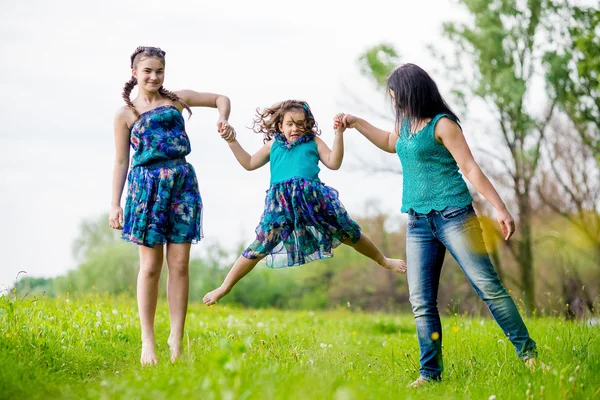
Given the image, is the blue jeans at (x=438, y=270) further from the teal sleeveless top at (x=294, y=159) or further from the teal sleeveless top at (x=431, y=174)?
the teal sleeveless top at (x=294, y=159)

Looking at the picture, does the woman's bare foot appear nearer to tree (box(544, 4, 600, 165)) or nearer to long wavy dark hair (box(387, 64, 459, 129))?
long wavy dark hair (box(387, 64, 459, 129))

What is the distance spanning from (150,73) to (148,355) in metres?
2.01

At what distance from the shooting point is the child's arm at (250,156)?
5254mm

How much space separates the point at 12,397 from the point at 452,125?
9.74 feet

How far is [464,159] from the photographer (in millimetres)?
4109

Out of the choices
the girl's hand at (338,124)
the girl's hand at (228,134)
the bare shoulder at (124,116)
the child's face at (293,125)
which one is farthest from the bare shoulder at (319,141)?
the bare shoulder at (124,116)

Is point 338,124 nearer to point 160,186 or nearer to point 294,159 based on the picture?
point 294,159

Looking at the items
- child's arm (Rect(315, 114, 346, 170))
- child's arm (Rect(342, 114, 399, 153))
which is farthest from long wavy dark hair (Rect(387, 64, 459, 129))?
child's arm (Rect(315, 114, 346, 170))

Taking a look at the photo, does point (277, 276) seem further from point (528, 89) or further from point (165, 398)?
point (165, 398)

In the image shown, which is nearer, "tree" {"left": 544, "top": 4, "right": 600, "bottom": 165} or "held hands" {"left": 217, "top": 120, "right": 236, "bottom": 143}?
"held hands" {"left": 217, "top": 120, "right": 236, "bottom": 143}

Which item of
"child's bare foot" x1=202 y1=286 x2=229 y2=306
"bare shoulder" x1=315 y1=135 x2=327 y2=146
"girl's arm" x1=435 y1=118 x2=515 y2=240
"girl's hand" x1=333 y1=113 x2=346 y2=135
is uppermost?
"girl's hand" x1=333 y1=113 x2=346 y2=135

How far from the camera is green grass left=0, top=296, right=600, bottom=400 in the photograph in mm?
3107

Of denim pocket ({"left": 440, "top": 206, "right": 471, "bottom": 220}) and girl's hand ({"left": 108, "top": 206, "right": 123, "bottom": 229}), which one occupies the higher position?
girl's hand ({"left": 108, "top": 206, "right": 123, "bottom": 229})

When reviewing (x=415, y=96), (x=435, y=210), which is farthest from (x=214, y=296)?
(x=415, y=96)
